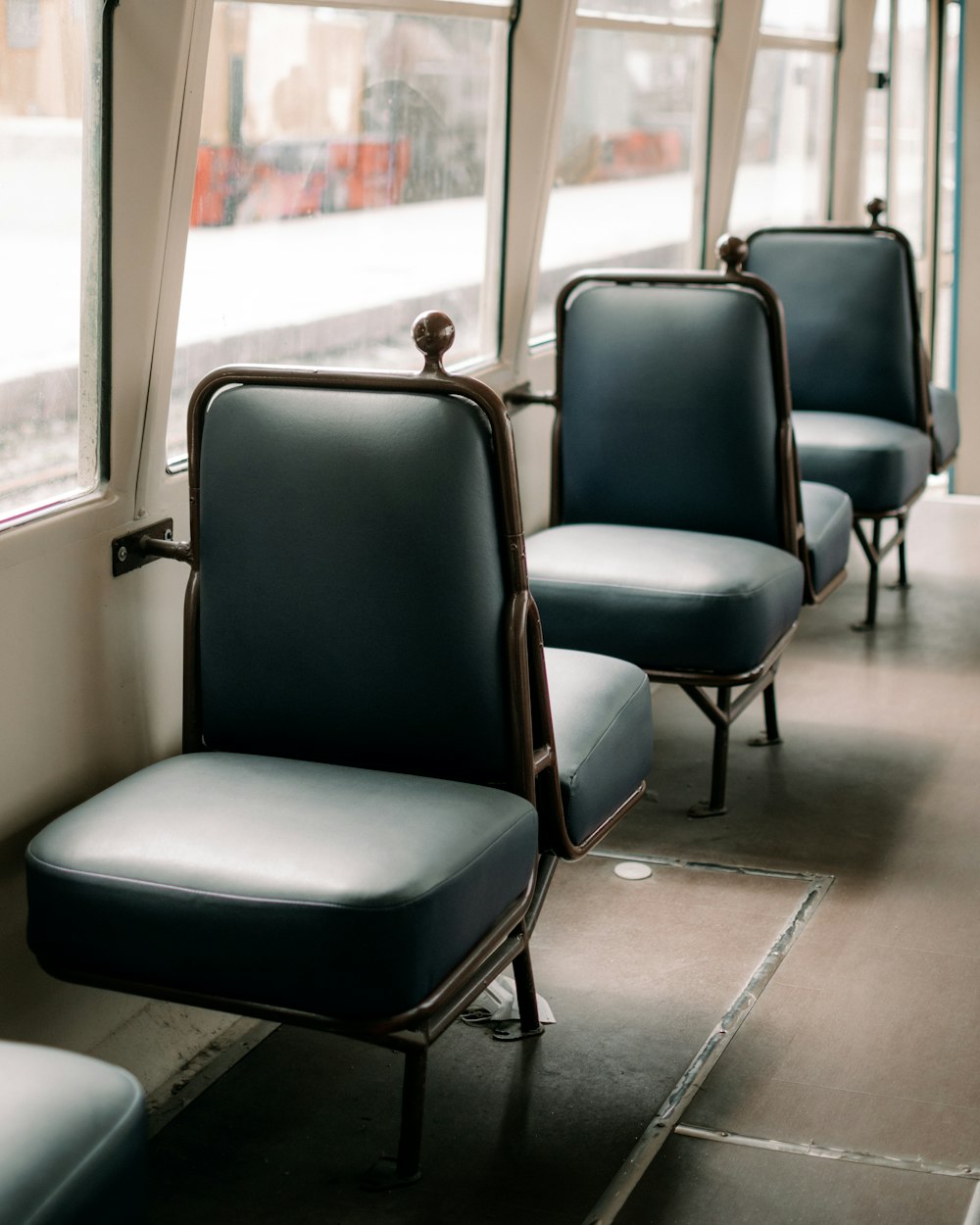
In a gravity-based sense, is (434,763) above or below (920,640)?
above

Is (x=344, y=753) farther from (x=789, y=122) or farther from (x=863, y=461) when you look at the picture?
(x=789, y=122)

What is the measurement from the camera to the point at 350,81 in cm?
356

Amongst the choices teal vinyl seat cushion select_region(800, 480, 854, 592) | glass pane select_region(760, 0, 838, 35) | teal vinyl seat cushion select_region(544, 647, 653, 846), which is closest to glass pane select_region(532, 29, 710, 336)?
glass pane select_region(760, 0, 838, 35)

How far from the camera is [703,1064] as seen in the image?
2674 millimetres

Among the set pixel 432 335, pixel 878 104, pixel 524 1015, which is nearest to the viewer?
pixel 432 335

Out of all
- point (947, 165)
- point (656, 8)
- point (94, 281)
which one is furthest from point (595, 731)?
point (947, 165)

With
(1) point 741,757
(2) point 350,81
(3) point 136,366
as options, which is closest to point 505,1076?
(3) point 136,366

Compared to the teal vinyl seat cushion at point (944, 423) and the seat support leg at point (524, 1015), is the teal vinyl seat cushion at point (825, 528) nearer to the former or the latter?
the teal vinyl seat cushion at point (944, 423)

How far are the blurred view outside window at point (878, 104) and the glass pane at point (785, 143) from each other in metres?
→ 0.26

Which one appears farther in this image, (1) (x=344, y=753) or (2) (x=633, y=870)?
(2) (x=633, y=870)

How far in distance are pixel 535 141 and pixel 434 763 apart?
237 centimetres

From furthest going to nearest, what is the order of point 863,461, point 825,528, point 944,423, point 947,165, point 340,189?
point 947,165 → point 944,423 → point 863,461 → point 825,528 → point 340,189

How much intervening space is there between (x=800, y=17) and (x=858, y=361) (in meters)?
2.04

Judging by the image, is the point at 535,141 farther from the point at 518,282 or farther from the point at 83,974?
the point at 83,974
